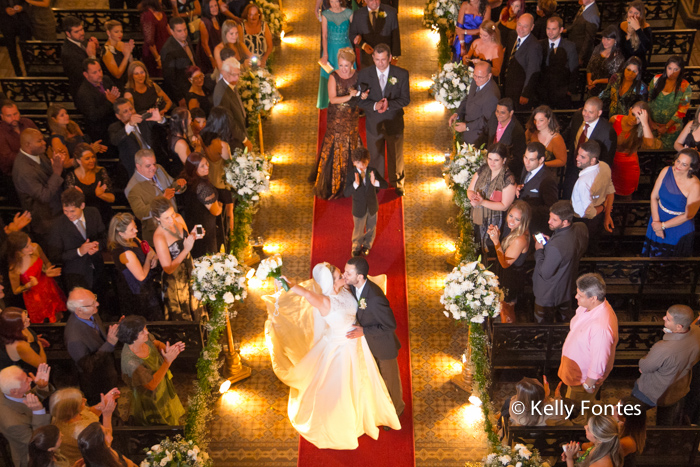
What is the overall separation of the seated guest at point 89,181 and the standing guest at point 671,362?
6003mm

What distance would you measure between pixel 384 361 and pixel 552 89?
16.9ft

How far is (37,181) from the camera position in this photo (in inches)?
311

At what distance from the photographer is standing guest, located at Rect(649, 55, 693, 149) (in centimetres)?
893

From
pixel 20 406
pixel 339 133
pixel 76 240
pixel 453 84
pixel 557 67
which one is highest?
pixel 557 67

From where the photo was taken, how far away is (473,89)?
30.0 ft

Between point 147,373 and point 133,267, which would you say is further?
point 133,267

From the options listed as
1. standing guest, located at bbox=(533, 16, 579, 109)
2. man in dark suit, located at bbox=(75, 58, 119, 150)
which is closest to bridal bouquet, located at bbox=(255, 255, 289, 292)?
man in dark suit, located at bbox=(75, 58, 119, 150)

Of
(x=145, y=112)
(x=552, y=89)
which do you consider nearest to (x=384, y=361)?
(x=145, y=112)

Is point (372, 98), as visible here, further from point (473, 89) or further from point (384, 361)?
point (384, 361)

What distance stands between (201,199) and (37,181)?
189 cm

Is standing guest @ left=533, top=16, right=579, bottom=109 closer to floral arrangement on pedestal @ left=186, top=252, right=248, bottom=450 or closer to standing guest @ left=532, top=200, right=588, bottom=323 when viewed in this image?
standing guest @ left=532, top=200, right=588, bottom=323

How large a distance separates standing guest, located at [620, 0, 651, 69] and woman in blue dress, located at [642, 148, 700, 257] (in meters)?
2.85

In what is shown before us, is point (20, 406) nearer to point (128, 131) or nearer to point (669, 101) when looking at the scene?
point (128, 131)

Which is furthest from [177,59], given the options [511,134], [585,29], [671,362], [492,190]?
[671,362]
